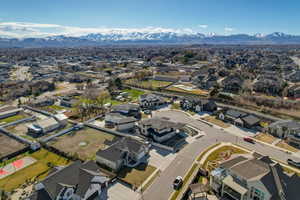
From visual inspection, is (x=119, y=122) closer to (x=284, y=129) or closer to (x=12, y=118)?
(x=12, y=118)

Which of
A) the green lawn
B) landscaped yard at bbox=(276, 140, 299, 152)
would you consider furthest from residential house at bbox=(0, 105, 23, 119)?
landscaped yard at bbox=(276, 140, 299, 152)

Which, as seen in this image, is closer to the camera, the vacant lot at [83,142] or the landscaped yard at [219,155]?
the landscaped yard at [219,155]

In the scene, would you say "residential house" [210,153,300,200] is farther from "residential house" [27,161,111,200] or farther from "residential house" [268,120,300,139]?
"residential house" [268,120,300,139]

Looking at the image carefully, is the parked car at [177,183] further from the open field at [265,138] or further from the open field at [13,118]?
the open field at [13,118]

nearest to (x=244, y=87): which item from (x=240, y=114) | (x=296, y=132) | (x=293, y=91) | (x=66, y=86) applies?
(x=293, y=91)

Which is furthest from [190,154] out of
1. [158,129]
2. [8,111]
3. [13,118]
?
[8,111]

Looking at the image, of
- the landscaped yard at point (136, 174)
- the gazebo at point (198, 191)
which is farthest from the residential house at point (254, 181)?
the landscaped yard at point (136, 174)

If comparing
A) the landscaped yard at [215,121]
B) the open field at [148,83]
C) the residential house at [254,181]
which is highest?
the residential house at [254,181]
